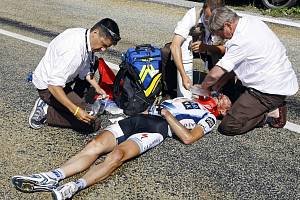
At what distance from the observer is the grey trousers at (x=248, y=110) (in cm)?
599

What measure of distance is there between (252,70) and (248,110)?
49 cm

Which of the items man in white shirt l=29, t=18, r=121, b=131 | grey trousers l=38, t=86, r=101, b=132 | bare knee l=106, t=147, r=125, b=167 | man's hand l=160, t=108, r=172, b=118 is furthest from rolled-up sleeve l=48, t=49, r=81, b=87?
man's hand l=160, t=108, r=172, b=118

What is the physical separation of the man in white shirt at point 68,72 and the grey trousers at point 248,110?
5.02 ft

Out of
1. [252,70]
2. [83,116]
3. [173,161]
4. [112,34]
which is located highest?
[112,34]

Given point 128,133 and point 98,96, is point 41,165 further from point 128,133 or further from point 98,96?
point 98,96

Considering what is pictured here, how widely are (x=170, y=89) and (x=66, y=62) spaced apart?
1.75m

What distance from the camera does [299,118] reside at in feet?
21.5

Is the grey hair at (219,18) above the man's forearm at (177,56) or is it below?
above

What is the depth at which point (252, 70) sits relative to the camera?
584 cm

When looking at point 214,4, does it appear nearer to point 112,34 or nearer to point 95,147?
point 112,34

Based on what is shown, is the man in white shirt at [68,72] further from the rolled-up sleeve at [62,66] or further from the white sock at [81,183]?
the white sock at [81,183]

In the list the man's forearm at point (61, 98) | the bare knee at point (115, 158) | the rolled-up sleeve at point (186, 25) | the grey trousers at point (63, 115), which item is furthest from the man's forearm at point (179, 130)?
the rolled-up sleeve at point (186, 25)

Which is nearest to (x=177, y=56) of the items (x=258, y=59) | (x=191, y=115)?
(x=191, y=115)

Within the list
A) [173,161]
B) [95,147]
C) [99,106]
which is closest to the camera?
[95,147]
